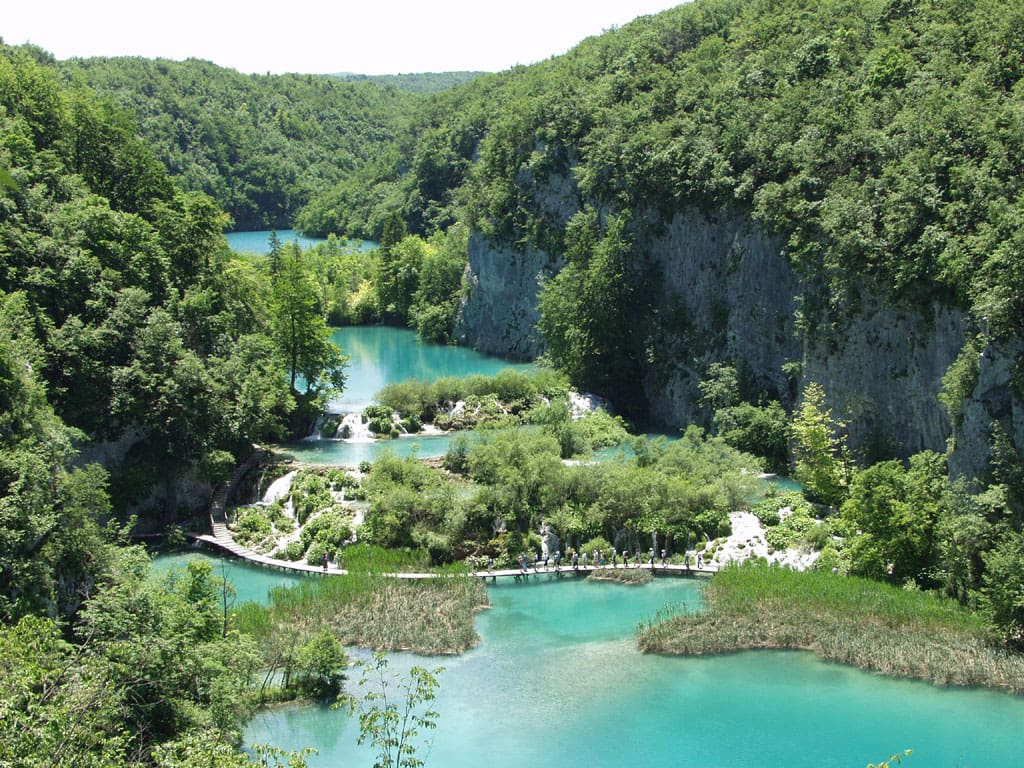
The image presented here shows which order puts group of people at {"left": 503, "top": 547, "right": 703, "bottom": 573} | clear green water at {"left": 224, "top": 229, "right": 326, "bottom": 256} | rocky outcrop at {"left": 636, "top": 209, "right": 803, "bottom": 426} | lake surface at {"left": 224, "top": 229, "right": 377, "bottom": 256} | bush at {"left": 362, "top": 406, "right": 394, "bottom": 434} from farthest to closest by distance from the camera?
clear green water at {"left": 224, "top": 229, "right": 326, "bottom": 256} → lake surface at {"left": 224, "top": 229, "right": 377, "bottom": 256} → bush at {"left": 362, "top": 406, "right": 394, "bottom": 434} → rocky outcrop at {"left": 636, "top": 209, "right": 803, "bottom": 426} → group of people at {"left": 503, "top": 547, "right": 703, "bottom": 573}

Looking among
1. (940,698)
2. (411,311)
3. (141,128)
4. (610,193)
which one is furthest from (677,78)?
(141,128)

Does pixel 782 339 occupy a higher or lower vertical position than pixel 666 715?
higher

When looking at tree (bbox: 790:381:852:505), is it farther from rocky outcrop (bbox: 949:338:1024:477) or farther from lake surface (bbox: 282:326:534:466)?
lake surface (bbox: 282:326:534:466)

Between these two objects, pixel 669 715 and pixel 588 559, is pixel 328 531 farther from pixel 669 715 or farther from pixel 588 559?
pixel 669 715

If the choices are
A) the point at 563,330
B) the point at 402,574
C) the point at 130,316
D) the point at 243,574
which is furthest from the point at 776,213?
the point at 130,316

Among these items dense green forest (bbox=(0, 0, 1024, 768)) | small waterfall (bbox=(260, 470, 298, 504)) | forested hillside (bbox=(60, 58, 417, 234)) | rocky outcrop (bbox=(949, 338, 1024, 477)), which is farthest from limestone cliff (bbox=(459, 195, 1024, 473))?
forested hillside (bbox=(60, 58, 417, 234))

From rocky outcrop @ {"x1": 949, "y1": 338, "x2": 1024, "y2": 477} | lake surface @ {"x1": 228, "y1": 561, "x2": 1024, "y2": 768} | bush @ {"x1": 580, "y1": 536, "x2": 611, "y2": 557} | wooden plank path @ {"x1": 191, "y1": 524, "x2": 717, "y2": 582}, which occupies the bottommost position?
lake surface @ {"x1": 228, "y1": 561, "x2": 1024, "y2": 768}

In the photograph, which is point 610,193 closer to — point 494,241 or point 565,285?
point 565,285
